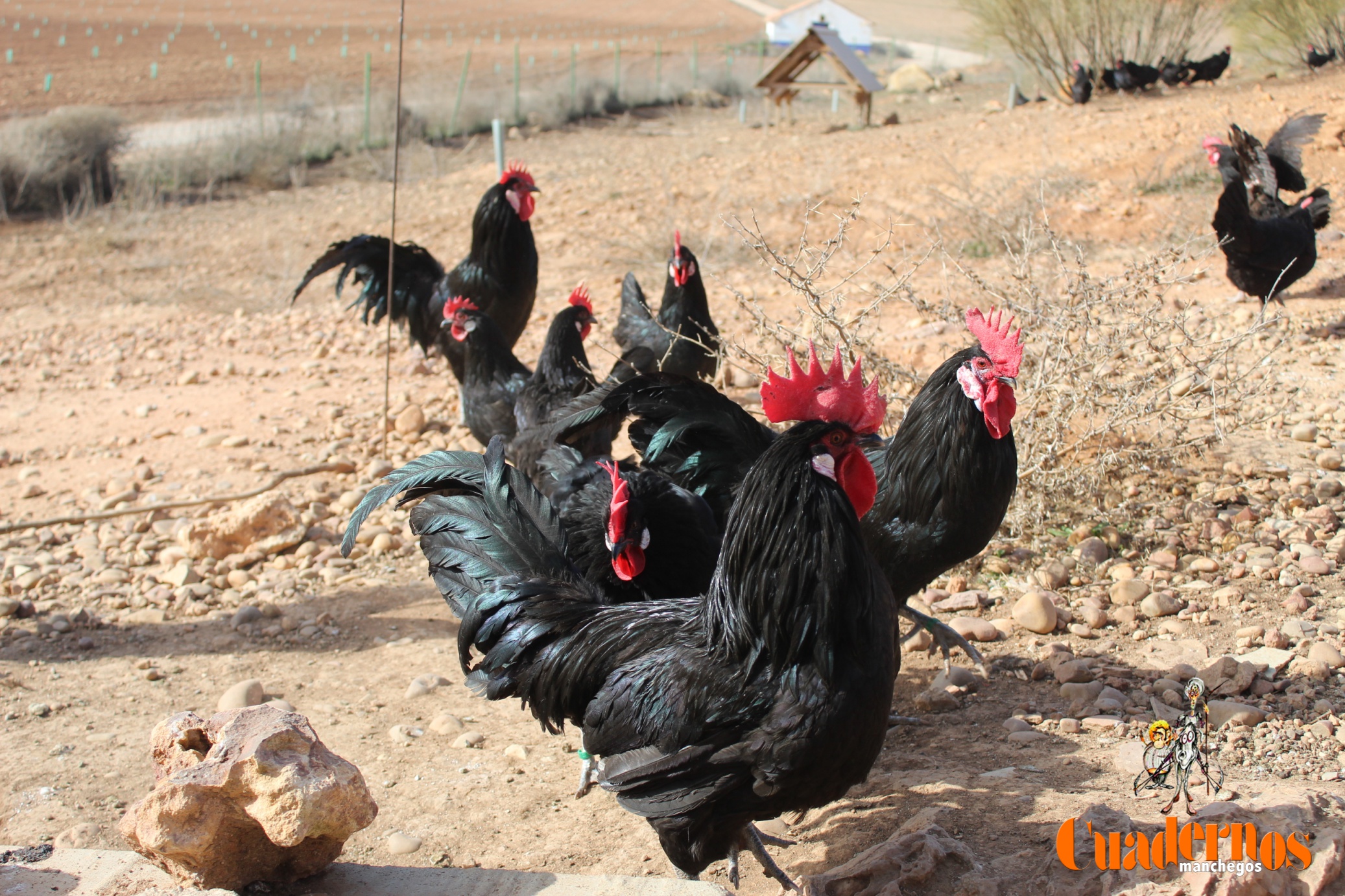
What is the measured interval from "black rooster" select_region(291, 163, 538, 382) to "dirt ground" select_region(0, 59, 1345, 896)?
750 millimetres

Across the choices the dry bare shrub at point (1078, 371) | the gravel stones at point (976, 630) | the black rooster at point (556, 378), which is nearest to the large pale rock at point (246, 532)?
the black rooster at point (556, 378)

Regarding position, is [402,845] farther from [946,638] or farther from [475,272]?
[475,272]

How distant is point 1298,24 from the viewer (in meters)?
17.9

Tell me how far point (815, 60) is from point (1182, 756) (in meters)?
19.2

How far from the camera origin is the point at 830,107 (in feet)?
81.1

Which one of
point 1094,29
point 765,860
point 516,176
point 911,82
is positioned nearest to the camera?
point 765,860

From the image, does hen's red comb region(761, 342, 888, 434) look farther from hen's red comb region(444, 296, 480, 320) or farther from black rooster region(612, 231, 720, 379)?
hen's red comb region(444, 296, 480, 320)

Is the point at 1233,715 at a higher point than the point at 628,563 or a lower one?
lower

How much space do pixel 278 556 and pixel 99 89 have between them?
101 feet

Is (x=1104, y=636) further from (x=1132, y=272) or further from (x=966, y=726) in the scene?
(x=1132, y=272)

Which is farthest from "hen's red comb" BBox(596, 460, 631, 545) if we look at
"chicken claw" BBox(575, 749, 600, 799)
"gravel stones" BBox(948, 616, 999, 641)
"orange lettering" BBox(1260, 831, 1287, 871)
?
"orange lettering" BBox(1260, 831, 1287, 871)

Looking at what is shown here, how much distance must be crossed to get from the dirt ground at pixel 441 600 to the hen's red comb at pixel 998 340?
1.47 metres

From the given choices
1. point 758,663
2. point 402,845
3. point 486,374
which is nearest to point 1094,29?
point 486,374

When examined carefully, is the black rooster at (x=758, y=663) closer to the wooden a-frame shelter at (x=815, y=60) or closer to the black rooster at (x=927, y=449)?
the black rooster at (x=927, y=449)
